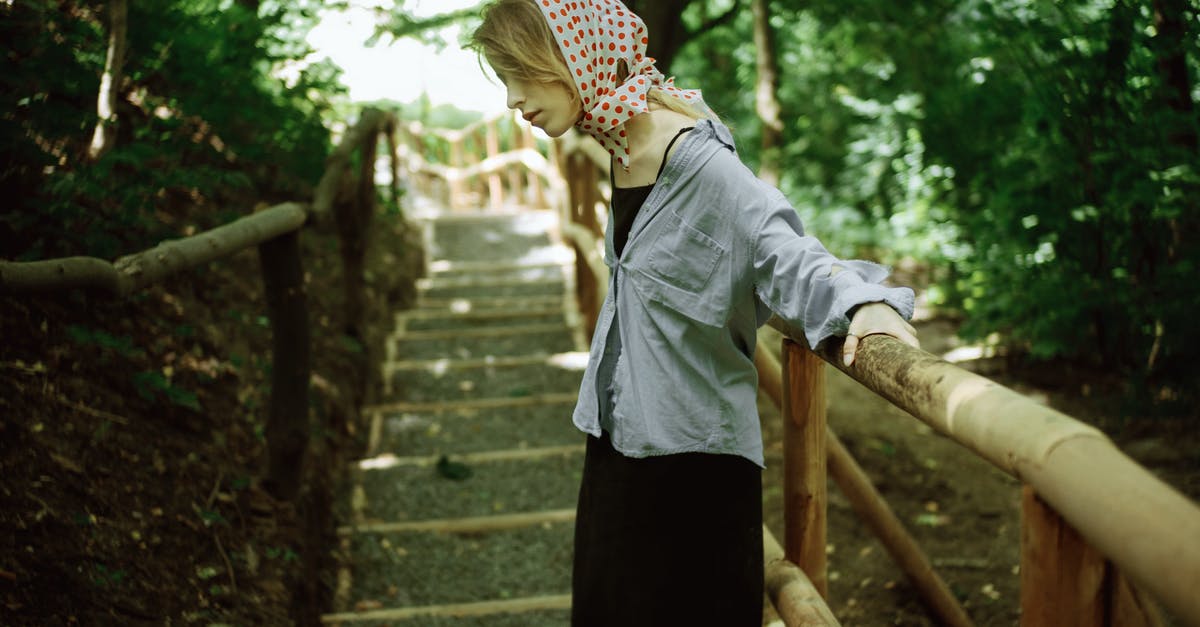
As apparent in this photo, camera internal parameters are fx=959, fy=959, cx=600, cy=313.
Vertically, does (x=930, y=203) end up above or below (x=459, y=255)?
above

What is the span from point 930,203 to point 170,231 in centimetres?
609

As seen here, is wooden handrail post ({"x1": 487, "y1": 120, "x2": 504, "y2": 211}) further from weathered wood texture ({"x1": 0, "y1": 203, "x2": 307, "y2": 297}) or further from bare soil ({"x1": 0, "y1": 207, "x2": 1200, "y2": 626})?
weathered wood texture ({"x1": 0, "y1": 203, "x2": 307, "y2": 297})

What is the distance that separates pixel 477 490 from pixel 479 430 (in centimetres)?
63

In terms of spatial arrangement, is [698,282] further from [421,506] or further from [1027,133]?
[1027,133]

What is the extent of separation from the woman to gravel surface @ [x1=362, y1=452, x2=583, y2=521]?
97.7 inches

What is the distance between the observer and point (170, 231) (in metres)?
3.28

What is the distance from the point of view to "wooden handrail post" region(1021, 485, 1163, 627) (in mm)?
1076

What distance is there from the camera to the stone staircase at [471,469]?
355 cm

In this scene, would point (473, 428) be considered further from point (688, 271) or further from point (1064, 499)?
point (1064, 499)

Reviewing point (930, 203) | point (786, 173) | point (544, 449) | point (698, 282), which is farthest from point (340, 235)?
point (786, 173)

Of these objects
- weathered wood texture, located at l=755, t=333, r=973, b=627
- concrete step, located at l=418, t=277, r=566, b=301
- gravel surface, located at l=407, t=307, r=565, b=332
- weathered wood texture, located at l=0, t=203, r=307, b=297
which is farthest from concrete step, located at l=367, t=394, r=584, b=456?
concrete step, located at l=418, t=277, r=566, b=301

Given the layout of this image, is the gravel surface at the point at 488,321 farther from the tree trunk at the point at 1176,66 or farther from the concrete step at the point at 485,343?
the tree trunk at the point at 1176,66

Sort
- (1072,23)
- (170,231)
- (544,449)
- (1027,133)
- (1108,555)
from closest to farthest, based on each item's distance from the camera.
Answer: (1108,555)
(170,231)
(1072,23)
(544,449)
(1027,133)

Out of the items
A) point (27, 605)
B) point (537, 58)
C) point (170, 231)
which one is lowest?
point (27, 605)
